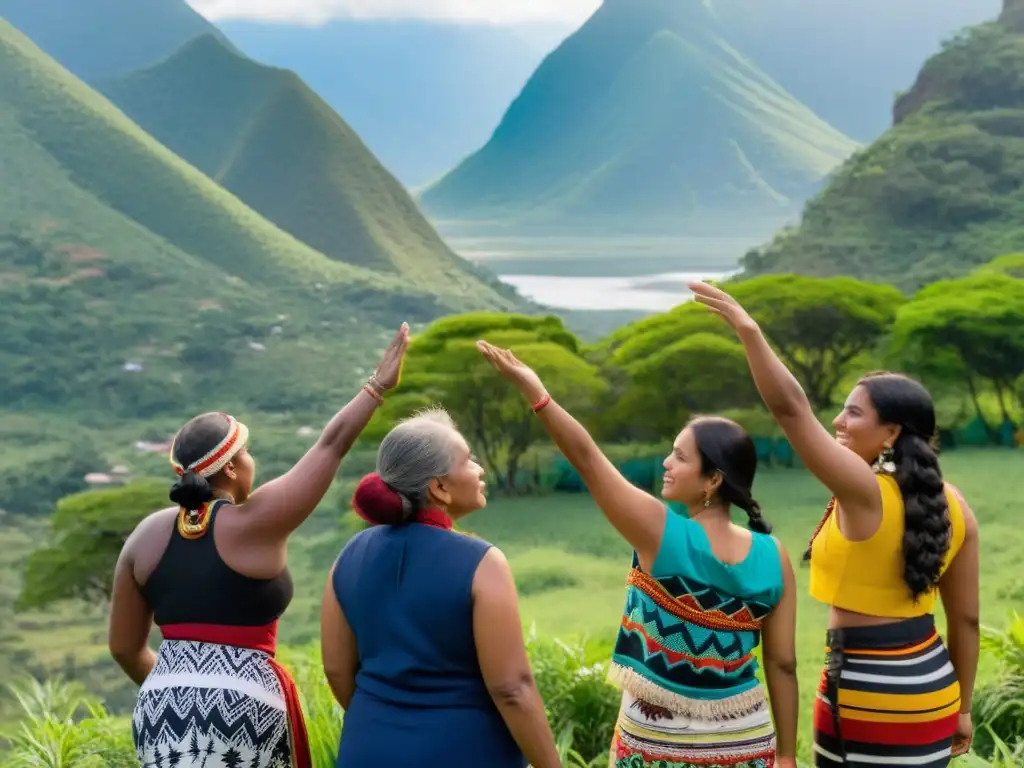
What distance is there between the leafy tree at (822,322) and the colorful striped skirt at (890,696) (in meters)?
10.6

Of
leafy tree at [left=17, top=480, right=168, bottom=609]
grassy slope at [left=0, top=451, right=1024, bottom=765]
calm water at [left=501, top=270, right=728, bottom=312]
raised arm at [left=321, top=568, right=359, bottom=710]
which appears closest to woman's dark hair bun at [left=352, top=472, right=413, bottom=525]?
raised arm at [left=321, top=568, right=359, bottom=710]

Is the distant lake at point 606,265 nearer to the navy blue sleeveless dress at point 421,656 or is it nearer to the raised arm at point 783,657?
the raised arm at point 783,657

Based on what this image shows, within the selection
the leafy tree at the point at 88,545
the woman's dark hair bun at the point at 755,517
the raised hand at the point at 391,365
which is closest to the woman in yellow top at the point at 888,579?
the woman's dark hair bun at the point at 755,517

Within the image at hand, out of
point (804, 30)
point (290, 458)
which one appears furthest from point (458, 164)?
point (290, 458)

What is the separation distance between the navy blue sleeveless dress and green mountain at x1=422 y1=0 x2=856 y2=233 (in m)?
29.1

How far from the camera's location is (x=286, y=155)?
3412cm

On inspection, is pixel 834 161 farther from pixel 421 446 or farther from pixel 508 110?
pixel 421 446

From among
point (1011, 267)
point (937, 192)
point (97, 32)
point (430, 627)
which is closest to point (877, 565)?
point (430, 627)

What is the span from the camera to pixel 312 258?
28281 millimetres

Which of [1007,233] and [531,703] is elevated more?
[1007,233]

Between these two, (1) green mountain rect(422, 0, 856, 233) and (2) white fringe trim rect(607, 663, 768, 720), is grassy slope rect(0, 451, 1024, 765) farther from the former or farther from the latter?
(1) green mountain rect(422, 0, 856, 233)

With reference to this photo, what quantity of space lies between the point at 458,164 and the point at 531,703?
3548 centimetres

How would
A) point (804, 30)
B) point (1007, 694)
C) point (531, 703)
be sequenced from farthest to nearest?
point (804, 30) < point (1007, 694) < point (531, 703)

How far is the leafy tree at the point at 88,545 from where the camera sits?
34.3 ft
